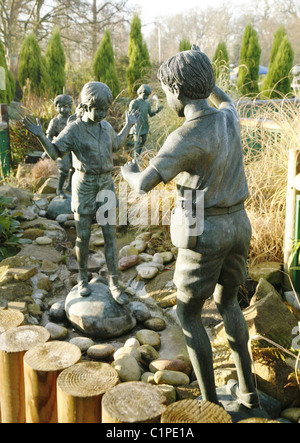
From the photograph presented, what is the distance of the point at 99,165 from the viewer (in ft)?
11.5

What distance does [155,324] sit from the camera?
3838 millimetres

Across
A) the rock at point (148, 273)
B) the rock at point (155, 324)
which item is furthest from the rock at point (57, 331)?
the rock at point (148, 273)

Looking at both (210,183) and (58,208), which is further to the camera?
(58,208)

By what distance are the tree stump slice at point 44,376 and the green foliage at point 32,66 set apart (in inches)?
536

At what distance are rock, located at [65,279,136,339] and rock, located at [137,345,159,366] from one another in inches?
15.7

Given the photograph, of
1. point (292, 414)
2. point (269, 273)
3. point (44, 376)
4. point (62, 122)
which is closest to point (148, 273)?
point (269, 273)

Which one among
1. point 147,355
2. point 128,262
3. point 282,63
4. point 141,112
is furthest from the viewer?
point 282,63

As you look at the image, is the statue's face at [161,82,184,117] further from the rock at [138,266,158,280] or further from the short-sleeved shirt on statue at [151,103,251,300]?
the rock at [138,266,158,280]

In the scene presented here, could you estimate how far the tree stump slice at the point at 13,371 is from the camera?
2.04 metres

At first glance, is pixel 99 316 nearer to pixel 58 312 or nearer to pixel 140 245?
pixel 58 312

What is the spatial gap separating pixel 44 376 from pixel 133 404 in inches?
19.0

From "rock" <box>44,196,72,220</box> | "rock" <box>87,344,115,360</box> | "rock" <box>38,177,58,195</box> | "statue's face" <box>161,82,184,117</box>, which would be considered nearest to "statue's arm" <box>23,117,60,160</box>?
"statue's face" <box>161,82,184,117</box>

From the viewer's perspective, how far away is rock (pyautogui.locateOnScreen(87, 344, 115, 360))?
3.28 m
